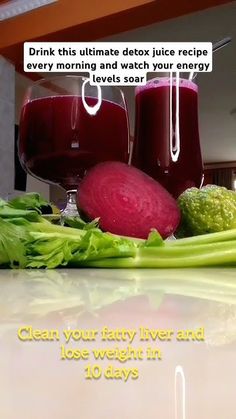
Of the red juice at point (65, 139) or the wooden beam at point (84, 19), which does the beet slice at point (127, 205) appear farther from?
the wooden beam at point (84, 19)

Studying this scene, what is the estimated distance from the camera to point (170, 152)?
0.69 m

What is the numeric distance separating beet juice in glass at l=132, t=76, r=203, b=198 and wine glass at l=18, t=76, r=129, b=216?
4cm

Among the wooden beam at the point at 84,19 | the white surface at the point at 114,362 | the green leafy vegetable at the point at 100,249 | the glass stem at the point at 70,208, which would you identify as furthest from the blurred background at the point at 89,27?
the white surface at the point at 114,362

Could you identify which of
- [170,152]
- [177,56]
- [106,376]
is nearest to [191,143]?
[170,152]

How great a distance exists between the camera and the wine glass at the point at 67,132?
2.10 ft

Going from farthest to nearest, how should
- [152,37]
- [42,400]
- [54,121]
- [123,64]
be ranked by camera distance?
1. [152,37]
2. [123,64]
3. [54,121]
4. [42,400]

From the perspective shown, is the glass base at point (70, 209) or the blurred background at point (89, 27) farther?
the blurred background at point (89, 27)

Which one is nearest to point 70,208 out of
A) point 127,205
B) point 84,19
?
point 127,205

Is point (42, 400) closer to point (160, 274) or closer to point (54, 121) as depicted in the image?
point (160, 274)

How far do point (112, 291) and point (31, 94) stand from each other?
0.46 meters

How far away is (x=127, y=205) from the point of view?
1.57 ft

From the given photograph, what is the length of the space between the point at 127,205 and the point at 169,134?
0.25 m

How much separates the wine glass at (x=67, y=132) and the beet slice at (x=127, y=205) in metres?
0.13

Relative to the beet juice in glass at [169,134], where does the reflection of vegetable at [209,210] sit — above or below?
below
